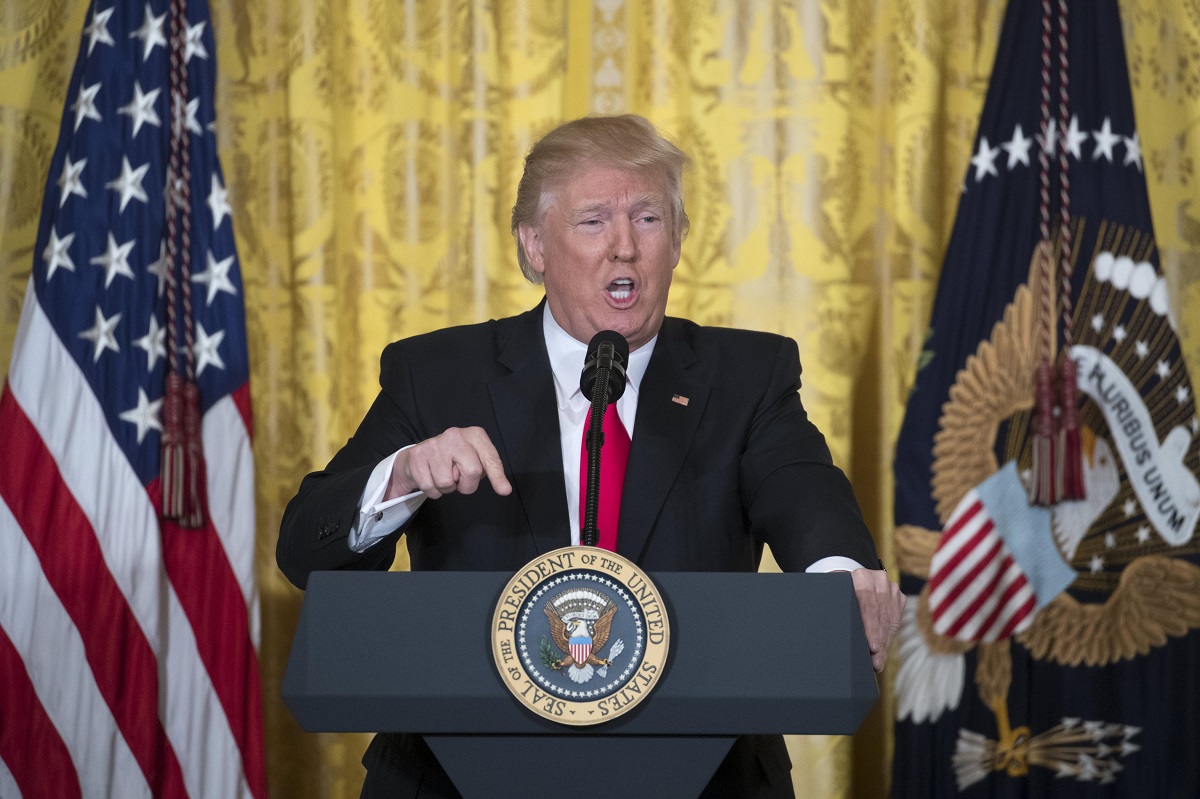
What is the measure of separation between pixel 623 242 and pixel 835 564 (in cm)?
65

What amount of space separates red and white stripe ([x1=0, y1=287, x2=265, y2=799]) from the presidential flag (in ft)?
5.86

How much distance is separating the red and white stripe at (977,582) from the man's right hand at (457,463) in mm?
2237

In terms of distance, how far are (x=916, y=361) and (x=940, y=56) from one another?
0.89m

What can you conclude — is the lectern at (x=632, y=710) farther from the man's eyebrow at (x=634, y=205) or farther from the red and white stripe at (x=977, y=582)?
the red and white stripe at (x=977, y=582)

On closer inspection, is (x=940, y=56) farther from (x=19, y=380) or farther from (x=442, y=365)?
(x=19, y=380)

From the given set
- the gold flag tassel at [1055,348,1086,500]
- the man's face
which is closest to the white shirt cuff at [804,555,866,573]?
the man's face

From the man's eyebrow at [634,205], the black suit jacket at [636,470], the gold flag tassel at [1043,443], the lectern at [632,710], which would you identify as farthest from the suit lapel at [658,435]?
the gold flag tassel at [1043,443]

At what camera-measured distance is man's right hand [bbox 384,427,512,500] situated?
4.55 ft

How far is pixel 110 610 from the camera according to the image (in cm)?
309

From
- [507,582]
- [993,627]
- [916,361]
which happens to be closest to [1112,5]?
[916,361]

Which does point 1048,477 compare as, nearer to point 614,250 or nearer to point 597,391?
point 614,250

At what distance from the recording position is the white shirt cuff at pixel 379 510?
1.55 metres

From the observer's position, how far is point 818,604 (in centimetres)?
123

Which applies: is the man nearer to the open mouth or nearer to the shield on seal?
the open mouth
